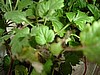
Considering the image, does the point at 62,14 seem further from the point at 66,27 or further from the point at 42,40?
the point at 42,40

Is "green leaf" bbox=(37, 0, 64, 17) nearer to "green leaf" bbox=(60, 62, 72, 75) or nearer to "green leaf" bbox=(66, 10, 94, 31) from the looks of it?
"green leaf" bbox=(66, 10, 94, 31)

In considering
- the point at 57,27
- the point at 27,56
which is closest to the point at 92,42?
the point at 27,56

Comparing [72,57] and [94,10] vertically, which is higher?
[94,10]

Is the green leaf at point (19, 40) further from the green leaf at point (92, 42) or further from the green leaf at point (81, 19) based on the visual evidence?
the green leaf at point (92, 42)

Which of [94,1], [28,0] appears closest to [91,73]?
[94,1]

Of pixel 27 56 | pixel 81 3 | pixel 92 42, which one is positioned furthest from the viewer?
pixel 81 3

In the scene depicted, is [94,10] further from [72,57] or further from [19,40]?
[19,40]

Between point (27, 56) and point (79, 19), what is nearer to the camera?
point (27, 56)

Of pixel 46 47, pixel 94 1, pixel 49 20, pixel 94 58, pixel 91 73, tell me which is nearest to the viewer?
pixel 94 58
